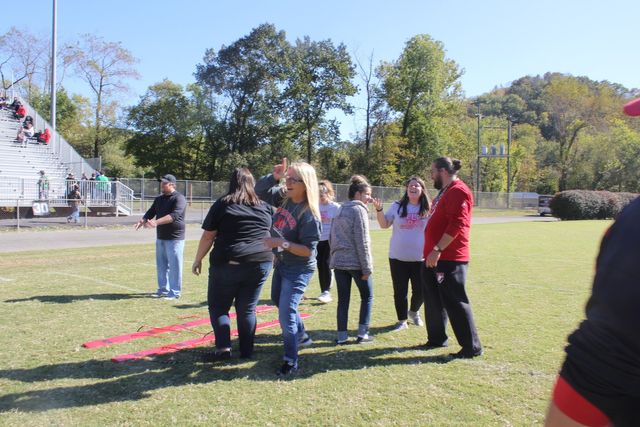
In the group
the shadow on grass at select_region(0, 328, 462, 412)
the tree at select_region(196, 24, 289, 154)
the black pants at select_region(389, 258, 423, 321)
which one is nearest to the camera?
the shadow on grass at select_region(0, 328, 462, 412)

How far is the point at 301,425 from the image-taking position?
12.0 feet

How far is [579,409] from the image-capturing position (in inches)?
58.2

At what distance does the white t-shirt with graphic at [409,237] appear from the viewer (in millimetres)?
6168

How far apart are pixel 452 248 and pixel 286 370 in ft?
6.71

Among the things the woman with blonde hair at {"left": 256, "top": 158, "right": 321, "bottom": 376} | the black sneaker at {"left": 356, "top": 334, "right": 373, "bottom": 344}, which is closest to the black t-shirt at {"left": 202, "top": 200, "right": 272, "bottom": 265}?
the woman with blonde hair at {"left": 256, "top": 158, "right": 321, "bottom": 376}

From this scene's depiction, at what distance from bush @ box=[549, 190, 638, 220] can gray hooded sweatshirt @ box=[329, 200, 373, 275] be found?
122 ft

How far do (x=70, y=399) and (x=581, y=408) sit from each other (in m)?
3.94

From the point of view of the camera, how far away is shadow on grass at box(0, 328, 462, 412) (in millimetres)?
4105

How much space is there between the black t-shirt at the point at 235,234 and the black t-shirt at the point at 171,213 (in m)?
3.12

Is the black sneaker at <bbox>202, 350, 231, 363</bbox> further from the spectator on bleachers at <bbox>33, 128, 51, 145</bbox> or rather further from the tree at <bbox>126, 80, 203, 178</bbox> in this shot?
the tree at <bbox>126, 80, 203, 178</bbox>

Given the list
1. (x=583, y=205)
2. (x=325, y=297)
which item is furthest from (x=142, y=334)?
(x=583, y=205)

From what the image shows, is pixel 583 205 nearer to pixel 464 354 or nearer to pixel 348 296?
pixel 464 354

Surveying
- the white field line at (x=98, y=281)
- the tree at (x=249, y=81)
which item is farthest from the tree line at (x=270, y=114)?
the white field line at (x=98, y=281)

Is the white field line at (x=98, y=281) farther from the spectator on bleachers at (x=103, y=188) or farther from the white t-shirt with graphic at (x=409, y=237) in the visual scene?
the spectator on bleachers at (x=103, y=188)
